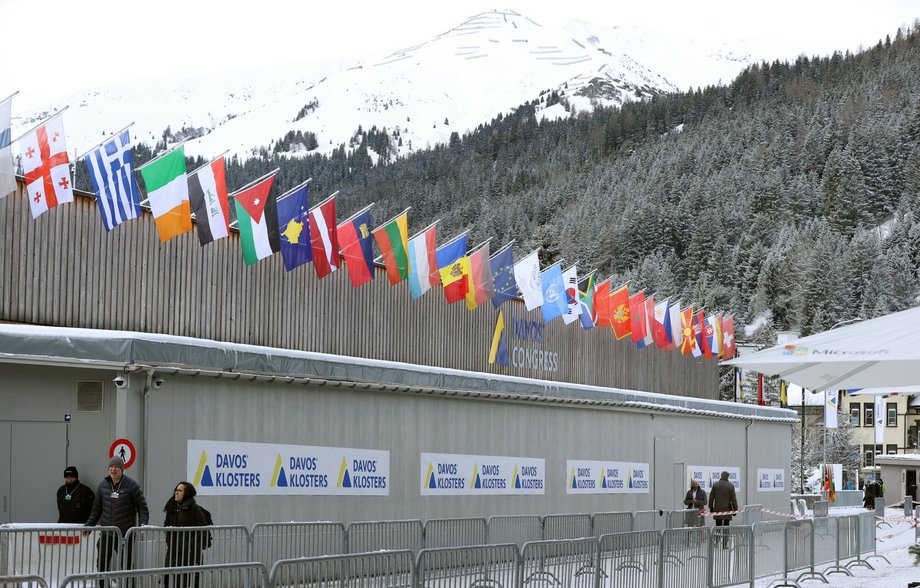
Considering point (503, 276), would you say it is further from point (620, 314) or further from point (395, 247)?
point (620, 314)

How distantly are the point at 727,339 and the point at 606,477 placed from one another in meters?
13.2

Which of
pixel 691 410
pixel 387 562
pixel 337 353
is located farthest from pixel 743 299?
pixel 387 562

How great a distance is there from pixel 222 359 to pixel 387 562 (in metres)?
7.12

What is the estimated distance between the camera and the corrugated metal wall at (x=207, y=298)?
1633cm

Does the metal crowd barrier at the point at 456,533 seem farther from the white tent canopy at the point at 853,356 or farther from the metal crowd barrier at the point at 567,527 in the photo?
the white tent canopy at the point at 853,356

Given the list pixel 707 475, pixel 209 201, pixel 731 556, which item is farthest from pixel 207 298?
pixel 707 475

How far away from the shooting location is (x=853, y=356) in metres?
10.8

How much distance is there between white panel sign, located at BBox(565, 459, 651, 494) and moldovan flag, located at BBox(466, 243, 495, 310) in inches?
155

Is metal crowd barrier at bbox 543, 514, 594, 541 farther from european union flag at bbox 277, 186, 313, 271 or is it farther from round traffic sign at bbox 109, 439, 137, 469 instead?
round traffic sign at bbox 109, 439, 137, 469

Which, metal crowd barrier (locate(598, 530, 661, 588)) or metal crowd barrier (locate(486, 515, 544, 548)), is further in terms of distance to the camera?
metal crowd barrier (locate(486, 515, 544, 548))

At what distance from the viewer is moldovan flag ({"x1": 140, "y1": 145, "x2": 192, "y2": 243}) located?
17.2 meters

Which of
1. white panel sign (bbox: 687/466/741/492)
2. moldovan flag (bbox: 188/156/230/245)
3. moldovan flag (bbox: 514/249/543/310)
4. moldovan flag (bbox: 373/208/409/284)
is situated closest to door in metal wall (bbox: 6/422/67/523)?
moldovan flag (bbox: 188/156/230/245)

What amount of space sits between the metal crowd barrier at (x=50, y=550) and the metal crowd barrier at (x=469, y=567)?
127 inches

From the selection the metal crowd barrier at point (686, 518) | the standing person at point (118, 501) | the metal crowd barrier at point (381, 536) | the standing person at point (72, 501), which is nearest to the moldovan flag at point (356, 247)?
the metal crowd barrier at point (381, 536)
